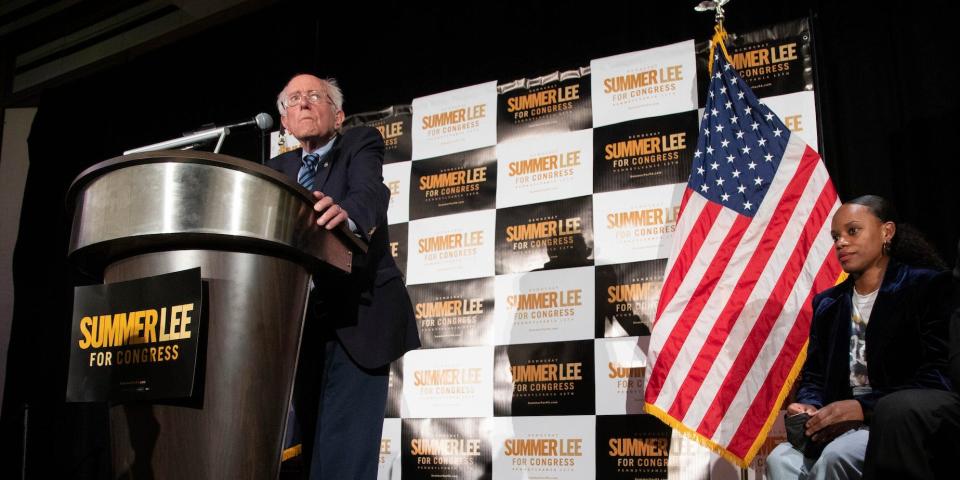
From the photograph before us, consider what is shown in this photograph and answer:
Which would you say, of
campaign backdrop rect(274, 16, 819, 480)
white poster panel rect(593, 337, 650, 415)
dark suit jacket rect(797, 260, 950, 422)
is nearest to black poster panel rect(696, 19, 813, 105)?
campaign backdrop rect(274, 16, 819, 480)

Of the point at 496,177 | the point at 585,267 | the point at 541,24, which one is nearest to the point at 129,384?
the point at 585,267

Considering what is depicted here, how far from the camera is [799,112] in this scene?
3.04m

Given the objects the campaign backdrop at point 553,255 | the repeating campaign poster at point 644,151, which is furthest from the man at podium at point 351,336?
the repeating campaign poster at point 644,151

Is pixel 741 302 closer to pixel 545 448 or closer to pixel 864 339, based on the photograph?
pixel 864 339

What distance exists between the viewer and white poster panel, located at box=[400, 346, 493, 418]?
11.3 ft

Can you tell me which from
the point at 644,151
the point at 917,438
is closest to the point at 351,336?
Answer: the point at 917,438

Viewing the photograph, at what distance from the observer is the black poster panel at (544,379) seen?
3.25m

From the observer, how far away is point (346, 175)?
66.5 inches

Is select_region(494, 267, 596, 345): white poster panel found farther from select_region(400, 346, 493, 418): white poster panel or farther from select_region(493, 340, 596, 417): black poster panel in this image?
select_region(400, 346, 493, 418): white poster panel

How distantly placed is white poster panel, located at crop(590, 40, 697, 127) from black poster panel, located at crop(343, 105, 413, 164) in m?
0.95

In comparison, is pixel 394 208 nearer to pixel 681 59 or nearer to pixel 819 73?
pixel 681 59

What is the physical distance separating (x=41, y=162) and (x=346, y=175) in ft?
14.8

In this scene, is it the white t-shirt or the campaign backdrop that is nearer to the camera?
the white t-shirt

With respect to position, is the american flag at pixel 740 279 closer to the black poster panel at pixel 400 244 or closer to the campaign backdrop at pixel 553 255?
the campaign backdrop at pixel 553 255
